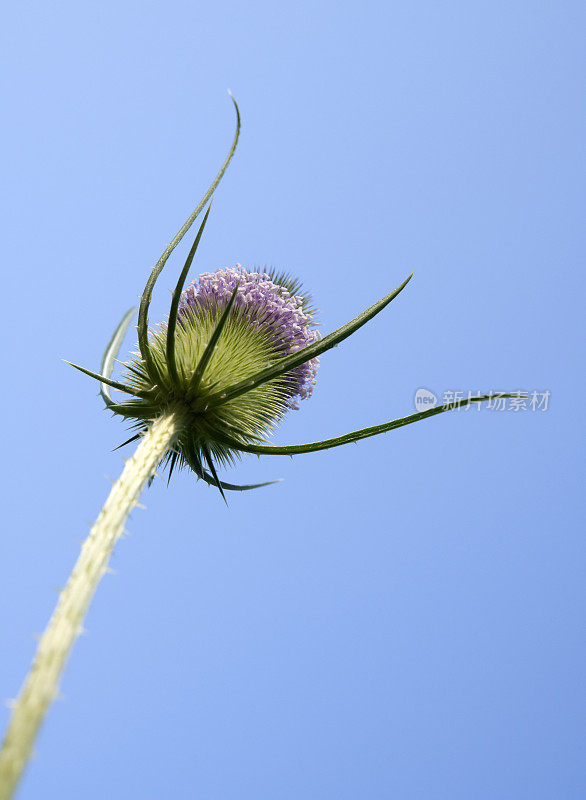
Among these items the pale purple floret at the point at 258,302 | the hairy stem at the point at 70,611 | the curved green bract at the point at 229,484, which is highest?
the pale purple floret at the point at 258,302

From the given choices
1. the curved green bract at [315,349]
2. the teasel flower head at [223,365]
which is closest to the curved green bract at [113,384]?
the teasel flower head at [223,365]

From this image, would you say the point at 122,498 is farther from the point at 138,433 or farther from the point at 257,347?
the point at 257,347

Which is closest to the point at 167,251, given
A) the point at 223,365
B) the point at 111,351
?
the point at 223,365

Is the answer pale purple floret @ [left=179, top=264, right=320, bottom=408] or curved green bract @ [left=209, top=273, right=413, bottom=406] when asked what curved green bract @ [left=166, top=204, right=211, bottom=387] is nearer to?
curved green bract @ [left=209, top=273, right=413, bottom=406]

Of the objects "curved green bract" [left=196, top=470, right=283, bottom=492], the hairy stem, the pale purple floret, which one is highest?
the pale purple floret

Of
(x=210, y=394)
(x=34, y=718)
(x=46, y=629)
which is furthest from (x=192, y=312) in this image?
(x=34, y=718)

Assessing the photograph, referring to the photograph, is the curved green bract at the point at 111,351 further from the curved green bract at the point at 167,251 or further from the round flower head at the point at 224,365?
the curved green bract at the point at 167,251

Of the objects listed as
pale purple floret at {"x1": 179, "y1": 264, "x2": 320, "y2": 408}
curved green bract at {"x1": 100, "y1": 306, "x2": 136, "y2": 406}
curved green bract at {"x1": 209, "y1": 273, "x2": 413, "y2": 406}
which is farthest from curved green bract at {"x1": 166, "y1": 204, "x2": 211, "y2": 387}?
pale purple floret at {"x1": 179, "y1": 264, "x2": 320, "y2": 408}
